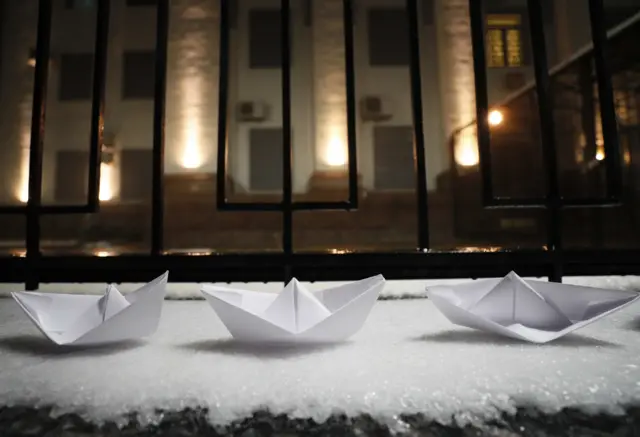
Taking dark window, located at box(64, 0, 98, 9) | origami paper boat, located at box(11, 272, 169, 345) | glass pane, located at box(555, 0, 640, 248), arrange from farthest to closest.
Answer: dark window, located at box(64, 0, 98, 9) < glass pane, located at box(555, 0, 640, 248) < origami paper boat, located at box(11, 272, 169, 345)

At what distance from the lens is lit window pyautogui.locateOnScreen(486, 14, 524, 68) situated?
6508mm

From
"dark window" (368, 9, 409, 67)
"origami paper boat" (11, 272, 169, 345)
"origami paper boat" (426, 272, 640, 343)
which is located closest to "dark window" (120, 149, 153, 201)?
"dark window" (368, 9, 409, 67)

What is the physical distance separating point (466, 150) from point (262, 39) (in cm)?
344

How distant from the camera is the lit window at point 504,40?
6.51 m

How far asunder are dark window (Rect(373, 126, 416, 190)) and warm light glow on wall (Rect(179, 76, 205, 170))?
2.56 meters

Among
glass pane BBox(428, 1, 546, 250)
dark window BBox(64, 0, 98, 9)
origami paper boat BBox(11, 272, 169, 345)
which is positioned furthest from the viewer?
dark window BBox(64, 0, 98, 9)

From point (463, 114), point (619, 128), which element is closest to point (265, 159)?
point (463, 114)

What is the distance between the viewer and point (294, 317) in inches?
13.6

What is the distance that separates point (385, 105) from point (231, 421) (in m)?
6.67

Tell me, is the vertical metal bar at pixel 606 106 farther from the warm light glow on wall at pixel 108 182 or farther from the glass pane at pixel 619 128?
the warm light glow on wall at pixel 108 182

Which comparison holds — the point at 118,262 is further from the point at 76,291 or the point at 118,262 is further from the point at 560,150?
the point at 560,150

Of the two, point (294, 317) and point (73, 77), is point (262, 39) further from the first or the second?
point (294, 317)

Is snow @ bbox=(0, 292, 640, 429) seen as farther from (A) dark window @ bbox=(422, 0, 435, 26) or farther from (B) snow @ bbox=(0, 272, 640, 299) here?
(A) dark window @ bbox=(422, 0, 435, 26)

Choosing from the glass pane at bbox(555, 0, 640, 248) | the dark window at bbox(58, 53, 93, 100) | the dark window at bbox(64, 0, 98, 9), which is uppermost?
the dark window at bbox(64, 0, 98, 9)
